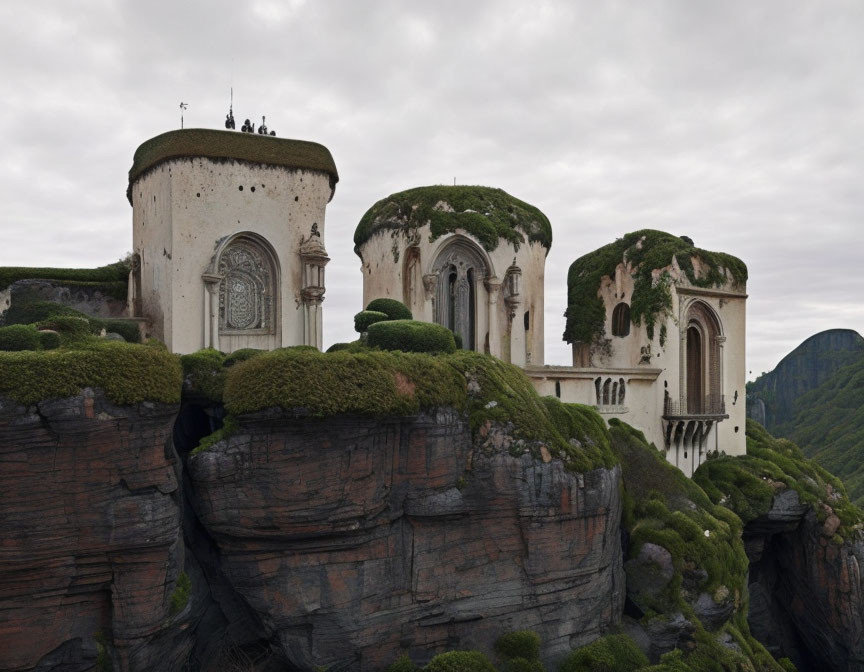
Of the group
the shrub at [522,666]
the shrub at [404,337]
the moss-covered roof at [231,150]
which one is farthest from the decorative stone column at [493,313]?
the shrub at [522,666]

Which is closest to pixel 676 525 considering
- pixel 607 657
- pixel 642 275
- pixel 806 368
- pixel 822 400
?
pixel 607 657

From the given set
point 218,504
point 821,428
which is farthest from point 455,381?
point 821,428

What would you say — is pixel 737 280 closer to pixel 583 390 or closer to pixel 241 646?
pixel 583 390

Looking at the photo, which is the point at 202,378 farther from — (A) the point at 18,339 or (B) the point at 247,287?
(B) the point at 247,287

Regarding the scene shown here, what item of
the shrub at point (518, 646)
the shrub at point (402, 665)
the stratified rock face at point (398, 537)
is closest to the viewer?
the stratified rock face at point (398, 537)

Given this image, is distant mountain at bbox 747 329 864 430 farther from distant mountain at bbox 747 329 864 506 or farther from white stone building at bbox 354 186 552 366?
white stone building at bbox 354 186 552 366

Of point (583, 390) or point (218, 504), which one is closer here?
point (218, 504)

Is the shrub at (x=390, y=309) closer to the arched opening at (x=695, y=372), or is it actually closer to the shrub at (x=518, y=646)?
the shrub at (x=518, y=646)
